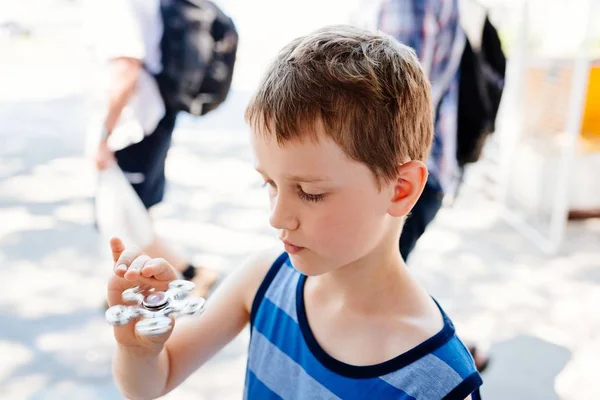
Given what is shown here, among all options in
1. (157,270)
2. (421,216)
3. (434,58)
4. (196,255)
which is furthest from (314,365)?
(196,255)

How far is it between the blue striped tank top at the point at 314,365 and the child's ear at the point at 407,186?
5.9 inches

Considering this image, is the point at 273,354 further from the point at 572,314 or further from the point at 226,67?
the point at 572,314

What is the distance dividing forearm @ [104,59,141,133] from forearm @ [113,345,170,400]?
1290 mm

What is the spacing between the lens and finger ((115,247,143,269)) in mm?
682

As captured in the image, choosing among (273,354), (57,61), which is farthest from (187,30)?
(273,354)

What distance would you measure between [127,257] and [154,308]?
7 cm

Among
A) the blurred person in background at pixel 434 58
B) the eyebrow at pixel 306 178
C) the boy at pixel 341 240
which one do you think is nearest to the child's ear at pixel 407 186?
the boy at pixel 341 240

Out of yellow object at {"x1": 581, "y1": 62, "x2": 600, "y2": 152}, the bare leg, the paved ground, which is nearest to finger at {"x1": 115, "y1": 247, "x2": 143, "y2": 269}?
the paved ground

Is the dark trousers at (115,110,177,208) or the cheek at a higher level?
the cheek

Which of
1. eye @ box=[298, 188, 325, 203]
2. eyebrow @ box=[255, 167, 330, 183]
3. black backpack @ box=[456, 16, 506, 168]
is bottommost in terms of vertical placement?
black backpack @ box=[456, 16, 506, 168]

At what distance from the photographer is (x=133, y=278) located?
66 centimetres

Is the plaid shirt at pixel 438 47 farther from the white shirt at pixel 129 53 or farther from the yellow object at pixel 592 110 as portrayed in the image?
the yellow object at pixel 592 110

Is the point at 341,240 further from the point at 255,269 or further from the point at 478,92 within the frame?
the point at 478,92

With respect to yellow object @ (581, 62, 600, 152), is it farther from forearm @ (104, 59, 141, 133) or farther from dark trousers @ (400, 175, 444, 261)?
forearm @ (104, 59, 141, 133)
